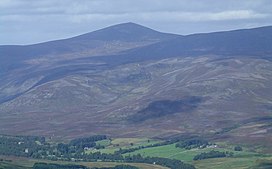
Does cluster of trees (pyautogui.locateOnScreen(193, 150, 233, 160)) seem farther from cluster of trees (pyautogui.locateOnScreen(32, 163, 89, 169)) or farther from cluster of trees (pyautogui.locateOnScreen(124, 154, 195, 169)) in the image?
cluster of trees (pyautogui.locateOnScreen(32, 163, 89, 169))

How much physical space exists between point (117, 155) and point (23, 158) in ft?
94.5

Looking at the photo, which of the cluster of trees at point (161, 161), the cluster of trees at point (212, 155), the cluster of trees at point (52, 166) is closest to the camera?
the cluster of trees at point (52, 166)

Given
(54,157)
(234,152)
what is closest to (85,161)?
(54,157)

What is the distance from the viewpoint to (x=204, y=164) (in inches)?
7032

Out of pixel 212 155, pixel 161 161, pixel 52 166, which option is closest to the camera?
pixel 52 166

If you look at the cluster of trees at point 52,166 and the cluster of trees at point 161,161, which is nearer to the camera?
the cluster of trees at point 52,166

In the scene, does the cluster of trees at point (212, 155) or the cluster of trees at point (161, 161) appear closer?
the cluster of trees at point (161, 161)

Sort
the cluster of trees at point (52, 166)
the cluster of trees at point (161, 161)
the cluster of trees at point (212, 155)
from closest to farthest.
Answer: the cluster of trees at point (52, 166) → the cluster of trees at point (161, 161) → the cluster of trees at point (212, 155)

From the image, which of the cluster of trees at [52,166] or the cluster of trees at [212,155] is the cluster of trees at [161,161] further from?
the cluster of trees at [52,166]

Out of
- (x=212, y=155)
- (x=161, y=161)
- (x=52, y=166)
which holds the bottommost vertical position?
(x=161, y=161)

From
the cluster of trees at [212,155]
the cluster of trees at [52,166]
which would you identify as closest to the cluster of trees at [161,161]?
the cluster of trees at [212,155]

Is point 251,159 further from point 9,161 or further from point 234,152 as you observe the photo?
point 9,161

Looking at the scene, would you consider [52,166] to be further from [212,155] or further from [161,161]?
[212,155]

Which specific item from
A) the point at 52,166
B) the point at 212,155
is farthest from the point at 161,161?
the point at 52,166
